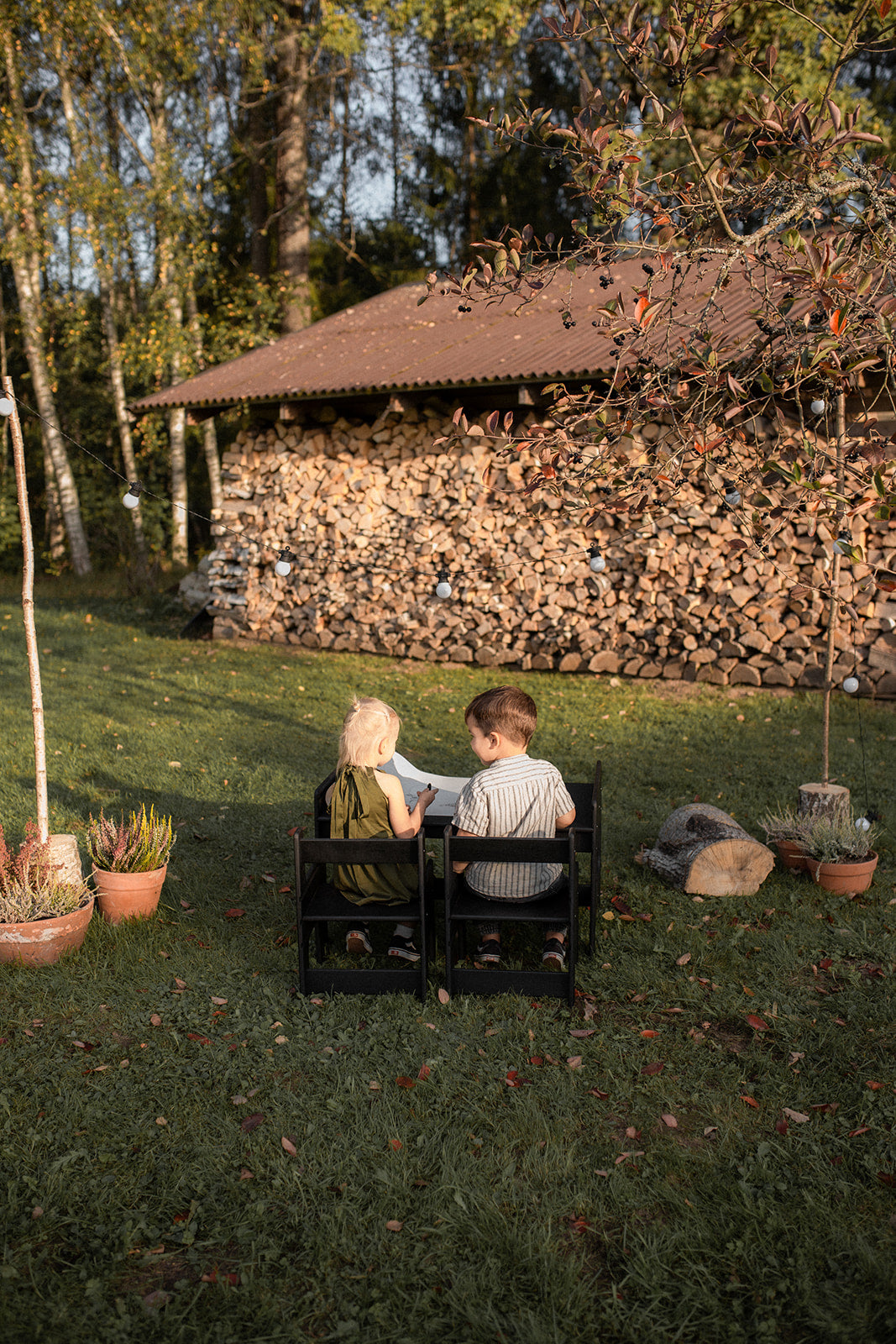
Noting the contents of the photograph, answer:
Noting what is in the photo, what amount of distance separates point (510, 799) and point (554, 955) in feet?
2.09

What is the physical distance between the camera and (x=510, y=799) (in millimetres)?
3551

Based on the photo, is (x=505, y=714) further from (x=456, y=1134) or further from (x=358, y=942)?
(x=456, y=1134)

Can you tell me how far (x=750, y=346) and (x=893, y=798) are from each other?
12.3 ft

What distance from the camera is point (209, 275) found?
53.6 ft

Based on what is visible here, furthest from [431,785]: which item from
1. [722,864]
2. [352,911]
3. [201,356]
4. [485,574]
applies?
[201,356]

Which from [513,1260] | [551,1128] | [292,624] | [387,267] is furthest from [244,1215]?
[387,267]

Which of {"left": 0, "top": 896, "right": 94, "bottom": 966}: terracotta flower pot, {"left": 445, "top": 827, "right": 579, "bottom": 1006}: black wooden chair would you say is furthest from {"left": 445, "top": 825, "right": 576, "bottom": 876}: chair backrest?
{"left": 0, "top": 896, "right": 94, "bottom": 966}: terracotta flower pot

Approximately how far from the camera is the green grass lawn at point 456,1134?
2193mm

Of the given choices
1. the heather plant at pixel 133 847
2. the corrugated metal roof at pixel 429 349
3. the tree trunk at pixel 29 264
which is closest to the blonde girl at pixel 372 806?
the heather plant at pixel 133 847

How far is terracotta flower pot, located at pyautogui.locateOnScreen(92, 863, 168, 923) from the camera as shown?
4004 millimetres

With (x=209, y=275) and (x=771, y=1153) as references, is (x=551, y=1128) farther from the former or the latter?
(x=209, y=275)

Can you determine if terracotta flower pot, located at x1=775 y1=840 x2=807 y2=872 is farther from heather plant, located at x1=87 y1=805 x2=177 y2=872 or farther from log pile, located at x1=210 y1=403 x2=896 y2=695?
log pile, located at x1=210 y1=403 x2=896 y2=695

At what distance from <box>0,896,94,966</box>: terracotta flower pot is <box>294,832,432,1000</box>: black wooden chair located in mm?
997

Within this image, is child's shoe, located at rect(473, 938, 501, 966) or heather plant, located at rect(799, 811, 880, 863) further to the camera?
heather plant, located at rect(799, 811, 880, 863)
